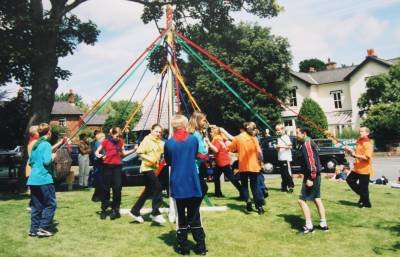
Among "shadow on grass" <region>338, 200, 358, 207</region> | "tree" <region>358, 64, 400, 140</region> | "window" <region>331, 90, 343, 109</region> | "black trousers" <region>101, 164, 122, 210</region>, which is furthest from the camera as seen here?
"window" <region>331, 90, 343, 109</region>

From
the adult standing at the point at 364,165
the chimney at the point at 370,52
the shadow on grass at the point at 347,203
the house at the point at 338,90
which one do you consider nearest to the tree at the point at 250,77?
the house at the point at 338,90

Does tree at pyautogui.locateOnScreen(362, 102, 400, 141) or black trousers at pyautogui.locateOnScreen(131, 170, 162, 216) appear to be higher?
tree at pyautogui.locateOnScreen(362, 102, 400, 141)

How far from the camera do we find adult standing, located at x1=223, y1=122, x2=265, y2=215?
6.96m

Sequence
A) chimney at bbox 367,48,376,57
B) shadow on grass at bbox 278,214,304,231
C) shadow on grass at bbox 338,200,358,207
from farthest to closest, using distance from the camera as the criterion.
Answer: chimney at bbox 367,48,376,57 → shadow on grass at bbox 338,200,358,207 → shadow on grass at bbox 278,214,304,231

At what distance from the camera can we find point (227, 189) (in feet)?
34.3

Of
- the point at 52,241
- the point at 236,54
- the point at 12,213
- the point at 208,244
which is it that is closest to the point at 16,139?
the point at 12,213

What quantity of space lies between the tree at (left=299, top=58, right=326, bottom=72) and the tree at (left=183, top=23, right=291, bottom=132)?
3432 centimetres

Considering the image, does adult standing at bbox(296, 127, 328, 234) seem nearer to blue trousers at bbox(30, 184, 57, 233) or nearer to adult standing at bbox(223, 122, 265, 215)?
adult standing at bbox(223, 122, 265, 215)

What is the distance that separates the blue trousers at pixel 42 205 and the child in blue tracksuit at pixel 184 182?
2.37 metres

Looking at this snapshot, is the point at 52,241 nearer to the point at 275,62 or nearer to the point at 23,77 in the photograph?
the point at 23,77

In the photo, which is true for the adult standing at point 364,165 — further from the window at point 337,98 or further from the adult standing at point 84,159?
the window at point 337,98

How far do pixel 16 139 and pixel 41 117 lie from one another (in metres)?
7.07

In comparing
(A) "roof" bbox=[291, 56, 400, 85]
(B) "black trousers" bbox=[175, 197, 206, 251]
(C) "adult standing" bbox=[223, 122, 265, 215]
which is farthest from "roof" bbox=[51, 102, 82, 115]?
(B) "black trousers" bbox=[175, 197, 206, 251]

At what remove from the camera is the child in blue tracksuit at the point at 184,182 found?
15.8 ft
